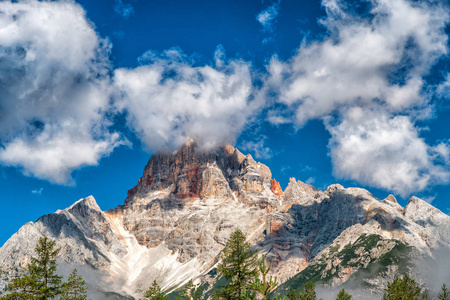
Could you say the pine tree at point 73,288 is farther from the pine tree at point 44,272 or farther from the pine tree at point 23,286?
the pine tree at point 23,286

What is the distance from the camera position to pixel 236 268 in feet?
174

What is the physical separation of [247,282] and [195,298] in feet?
90.2

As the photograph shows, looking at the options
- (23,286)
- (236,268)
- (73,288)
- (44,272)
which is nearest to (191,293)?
(73,288)

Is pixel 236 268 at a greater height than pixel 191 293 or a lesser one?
lesser

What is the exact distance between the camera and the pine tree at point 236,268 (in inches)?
2039

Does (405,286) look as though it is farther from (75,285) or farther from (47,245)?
(47,245)

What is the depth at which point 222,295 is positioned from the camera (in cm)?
5234

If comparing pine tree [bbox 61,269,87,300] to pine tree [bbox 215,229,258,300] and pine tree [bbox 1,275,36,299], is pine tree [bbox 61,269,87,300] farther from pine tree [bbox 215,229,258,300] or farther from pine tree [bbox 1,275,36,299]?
pine tree [bbox 215,229,258,300]

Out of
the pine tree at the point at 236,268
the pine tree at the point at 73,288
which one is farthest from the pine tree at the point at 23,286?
the pine tree at the point at 236,268

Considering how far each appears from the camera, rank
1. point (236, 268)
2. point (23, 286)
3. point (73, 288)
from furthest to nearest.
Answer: point (73, 288) < point (236, 268) < point (23, 286)

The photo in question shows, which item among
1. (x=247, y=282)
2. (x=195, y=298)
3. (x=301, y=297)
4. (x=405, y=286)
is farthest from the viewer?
(x=301, y=297)

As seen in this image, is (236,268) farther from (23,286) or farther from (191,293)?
(191,293)

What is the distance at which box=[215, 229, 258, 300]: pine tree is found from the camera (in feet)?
170

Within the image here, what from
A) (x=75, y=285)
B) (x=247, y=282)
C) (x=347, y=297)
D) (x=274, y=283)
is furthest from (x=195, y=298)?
(x=274, y=283)
